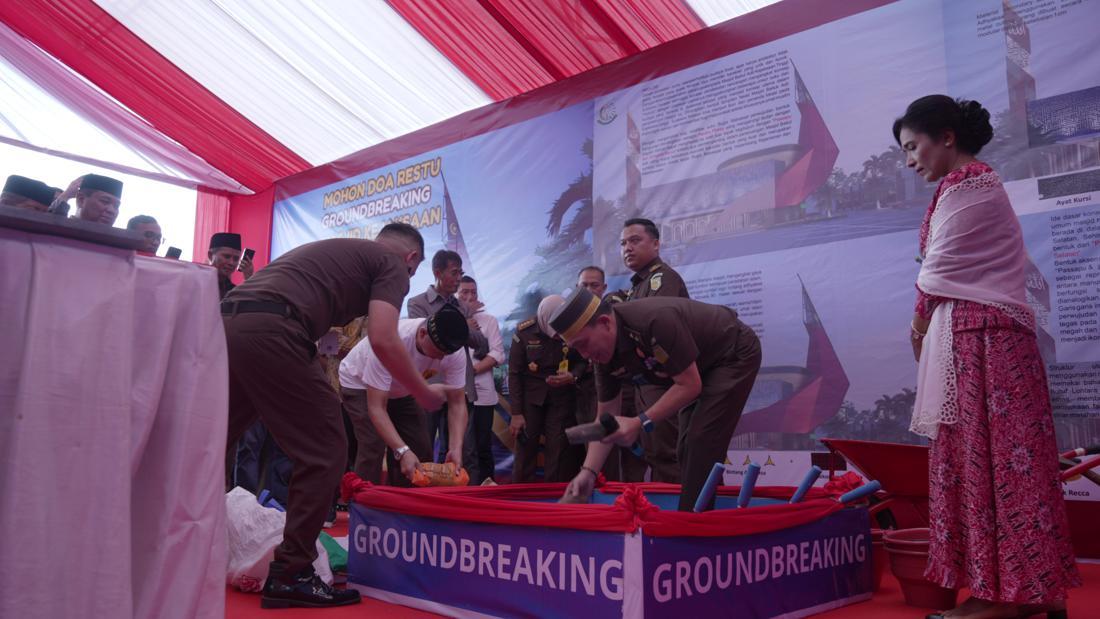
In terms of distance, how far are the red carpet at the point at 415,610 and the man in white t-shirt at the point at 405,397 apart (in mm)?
808

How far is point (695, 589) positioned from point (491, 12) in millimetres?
4566

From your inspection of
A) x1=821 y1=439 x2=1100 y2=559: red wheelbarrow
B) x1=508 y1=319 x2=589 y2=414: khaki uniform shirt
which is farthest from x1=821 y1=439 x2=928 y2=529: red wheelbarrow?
x1=508 y1=319 x2=589 y2=414: khaki uniform shirt

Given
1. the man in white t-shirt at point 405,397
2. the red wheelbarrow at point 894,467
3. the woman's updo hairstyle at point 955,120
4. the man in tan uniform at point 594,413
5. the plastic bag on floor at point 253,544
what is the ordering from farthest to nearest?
1. the man in tan uniform at point 594,413
2. the man in white t-shirt at point 405,397
3. the red wheelbarrow at point 894,467
4. the plastic bag on floor at point 253,544
5. the woman's updo hairstyle at point 955,120

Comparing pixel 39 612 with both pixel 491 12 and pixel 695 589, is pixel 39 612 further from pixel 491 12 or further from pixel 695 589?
pixel 491 12

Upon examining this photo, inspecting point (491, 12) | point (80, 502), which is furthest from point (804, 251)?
point (80, 502)

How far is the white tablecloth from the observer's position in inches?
42.3

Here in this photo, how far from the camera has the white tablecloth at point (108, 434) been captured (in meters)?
1.07

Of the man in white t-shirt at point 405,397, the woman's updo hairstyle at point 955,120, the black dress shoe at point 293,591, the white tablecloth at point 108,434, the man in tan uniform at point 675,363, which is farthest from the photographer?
the man in white t-shirt at point 405,397

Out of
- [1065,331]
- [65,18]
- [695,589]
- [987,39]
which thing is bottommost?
[695,589]

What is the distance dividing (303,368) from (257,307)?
9.3 inches

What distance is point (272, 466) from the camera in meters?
4.96

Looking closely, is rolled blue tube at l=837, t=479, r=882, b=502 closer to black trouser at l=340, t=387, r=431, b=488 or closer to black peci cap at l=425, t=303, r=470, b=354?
black peci cap at l=425, t=303, r=470, b=354

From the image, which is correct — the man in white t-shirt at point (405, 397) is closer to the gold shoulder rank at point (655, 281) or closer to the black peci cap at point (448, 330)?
the black peci cap at point (448, 330)

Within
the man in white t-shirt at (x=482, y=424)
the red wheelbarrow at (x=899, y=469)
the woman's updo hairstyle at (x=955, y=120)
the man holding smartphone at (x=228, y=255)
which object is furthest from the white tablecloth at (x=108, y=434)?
the man in white t-shirt at (x=482, y=424)
